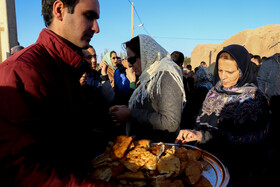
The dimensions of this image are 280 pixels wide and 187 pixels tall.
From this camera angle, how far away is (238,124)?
2.30 m

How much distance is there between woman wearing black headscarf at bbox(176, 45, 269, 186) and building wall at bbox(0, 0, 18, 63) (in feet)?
22.7

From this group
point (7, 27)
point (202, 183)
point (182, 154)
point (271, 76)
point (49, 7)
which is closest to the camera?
point (202, 183)

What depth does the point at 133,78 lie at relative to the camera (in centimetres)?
436

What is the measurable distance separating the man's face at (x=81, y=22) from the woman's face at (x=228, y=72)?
77.5 inches

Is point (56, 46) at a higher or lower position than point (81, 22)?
lower

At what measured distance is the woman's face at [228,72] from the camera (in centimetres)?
251

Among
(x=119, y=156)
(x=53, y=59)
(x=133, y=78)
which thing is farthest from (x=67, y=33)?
(x=133, y=78)

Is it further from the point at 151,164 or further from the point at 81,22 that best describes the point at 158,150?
the point at 81,22

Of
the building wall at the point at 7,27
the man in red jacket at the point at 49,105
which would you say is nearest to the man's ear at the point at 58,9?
the man in red jacket at the point at 49,105

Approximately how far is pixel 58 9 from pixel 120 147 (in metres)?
1.06

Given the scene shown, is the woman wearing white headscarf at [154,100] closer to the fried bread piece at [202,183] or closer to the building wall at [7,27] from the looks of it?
the fried bread piece at [202,183]

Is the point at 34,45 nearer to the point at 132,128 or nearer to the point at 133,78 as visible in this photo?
the point at 132,128

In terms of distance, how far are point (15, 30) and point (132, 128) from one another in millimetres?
6679

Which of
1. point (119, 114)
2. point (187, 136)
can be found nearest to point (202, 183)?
point (187, 136)
